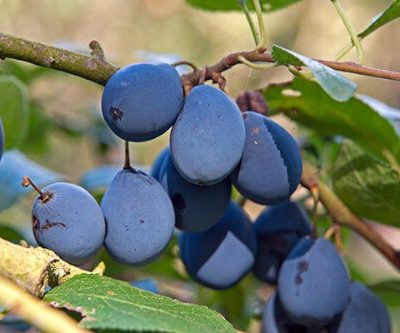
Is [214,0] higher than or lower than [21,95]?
higher

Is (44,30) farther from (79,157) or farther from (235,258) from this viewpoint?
(235,258)

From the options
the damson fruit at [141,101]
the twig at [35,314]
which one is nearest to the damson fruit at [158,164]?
the damson fruit at [141,101]

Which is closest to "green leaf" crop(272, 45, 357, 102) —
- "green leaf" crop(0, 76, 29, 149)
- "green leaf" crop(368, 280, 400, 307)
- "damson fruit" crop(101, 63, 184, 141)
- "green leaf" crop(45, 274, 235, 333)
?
"damson fruit" crop(101, 63, 184, 141)

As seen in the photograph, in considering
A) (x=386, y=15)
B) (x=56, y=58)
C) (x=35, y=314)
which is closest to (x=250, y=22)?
(x=386, y=15)

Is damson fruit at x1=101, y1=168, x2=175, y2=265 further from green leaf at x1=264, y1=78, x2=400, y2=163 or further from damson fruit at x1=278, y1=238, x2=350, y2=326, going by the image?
green leaf at x1=264, y1=78, x2=400, y2=163

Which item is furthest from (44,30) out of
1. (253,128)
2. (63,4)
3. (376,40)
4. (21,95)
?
(253,128)

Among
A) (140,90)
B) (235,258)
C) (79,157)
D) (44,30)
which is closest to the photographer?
(140,90)
